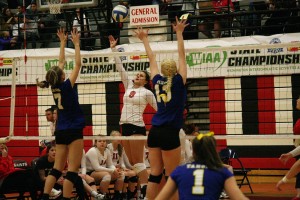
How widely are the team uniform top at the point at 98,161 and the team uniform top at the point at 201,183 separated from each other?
6.64m

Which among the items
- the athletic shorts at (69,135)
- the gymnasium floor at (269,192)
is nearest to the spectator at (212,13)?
the gymnasium floor at (269,192)

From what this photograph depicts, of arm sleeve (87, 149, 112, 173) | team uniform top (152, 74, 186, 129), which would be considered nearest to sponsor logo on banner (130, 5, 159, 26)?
arm sleeve (87, 149, 112, 173)

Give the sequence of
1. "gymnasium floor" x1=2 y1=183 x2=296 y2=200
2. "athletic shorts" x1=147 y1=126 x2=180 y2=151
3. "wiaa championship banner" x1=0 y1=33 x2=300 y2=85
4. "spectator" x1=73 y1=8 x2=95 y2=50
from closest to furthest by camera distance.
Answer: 1. "athletic shorts" x1=147 y1=126 x2=180 y2=151
2. "gymnasium floor" x1=2 y1=183 x2=296 y2=200
3. "wiaa championship banner" x1=0 y1=33 x2=300 y2=85
4. "spectator" x1=73 y1=8 x2=95 y2=50

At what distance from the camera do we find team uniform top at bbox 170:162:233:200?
659cm

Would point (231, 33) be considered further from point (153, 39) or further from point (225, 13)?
point (153, 39)

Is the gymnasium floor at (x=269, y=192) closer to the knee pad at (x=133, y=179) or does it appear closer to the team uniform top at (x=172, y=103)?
the knee pad at (x=133, y=179)

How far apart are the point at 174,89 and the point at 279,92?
7.11 metres

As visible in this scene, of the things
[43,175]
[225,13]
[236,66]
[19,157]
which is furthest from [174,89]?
[19,157]

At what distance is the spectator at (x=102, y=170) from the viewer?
1309 centimetres

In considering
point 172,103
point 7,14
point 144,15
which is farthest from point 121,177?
point 7,14

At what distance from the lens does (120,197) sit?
13.3 metres

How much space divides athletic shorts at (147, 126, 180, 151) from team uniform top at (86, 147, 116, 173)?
3728mm

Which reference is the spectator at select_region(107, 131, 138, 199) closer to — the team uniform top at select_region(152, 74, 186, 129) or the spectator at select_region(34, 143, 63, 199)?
the spectator at select_region(34, 143, 63, 199)

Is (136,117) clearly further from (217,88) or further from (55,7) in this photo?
(217,88)
